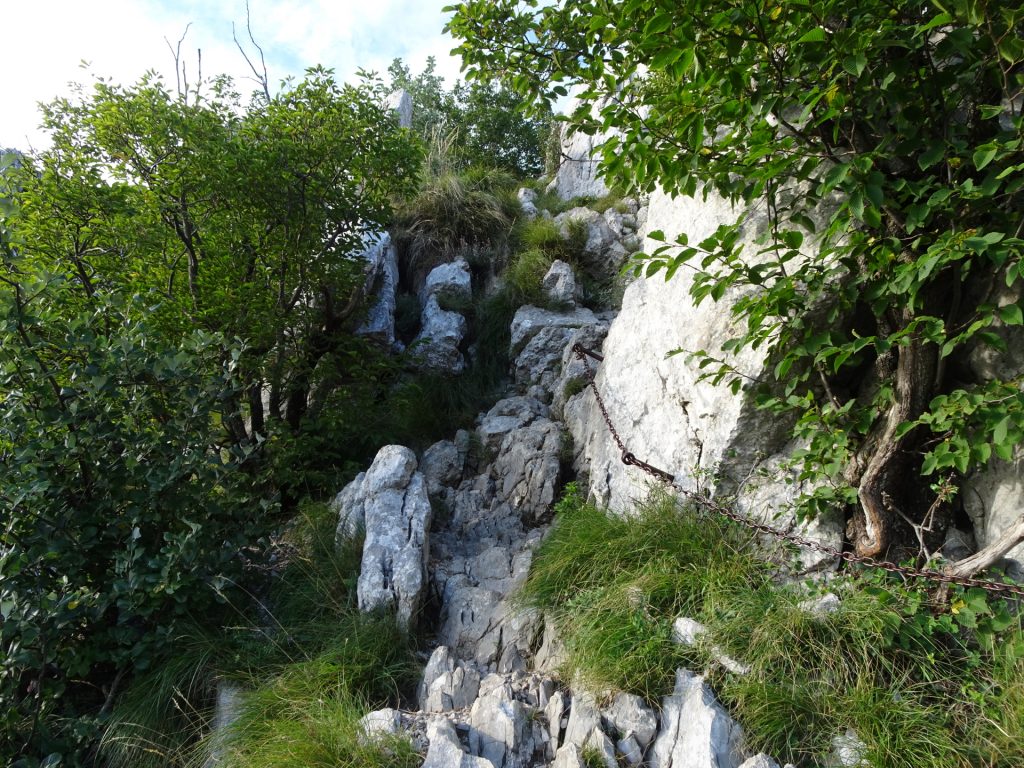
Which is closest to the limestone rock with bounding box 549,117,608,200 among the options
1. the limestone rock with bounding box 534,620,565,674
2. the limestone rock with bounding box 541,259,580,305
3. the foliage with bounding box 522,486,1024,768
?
the limestone rock with bounding box 541,259,580,305

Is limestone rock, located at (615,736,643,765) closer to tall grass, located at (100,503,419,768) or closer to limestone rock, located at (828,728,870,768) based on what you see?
limestone rock, located at (828,728,870,768)

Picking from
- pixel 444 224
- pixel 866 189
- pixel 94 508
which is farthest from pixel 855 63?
pixel 444 224

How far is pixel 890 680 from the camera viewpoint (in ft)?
9.66

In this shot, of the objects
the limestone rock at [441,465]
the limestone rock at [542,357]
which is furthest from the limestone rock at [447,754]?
the limestone rock at [542,357]

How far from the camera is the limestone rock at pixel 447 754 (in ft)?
9.30

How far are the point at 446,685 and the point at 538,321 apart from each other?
5326 millimetres

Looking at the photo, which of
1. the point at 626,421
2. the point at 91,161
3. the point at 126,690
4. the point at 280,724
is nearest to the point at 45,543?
the point at 126,690

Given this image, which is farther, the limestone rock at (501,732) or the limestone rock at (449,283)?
the limestone rock at (449,283)

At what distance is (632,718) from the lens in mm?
2979

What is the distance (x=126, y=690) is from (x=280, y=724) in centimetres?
148

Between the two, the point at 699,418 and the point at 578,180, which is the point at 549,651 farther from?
the point at 578,180

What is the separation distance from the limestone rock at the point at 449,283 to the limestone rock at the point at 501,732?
6.73m

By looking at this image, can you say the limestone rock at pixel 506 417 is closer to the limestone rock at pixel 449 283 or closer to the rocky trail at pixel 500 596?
the rocky trail at pixel 500 596

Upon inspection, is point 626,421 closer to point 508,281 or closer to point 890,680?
point 890,680
